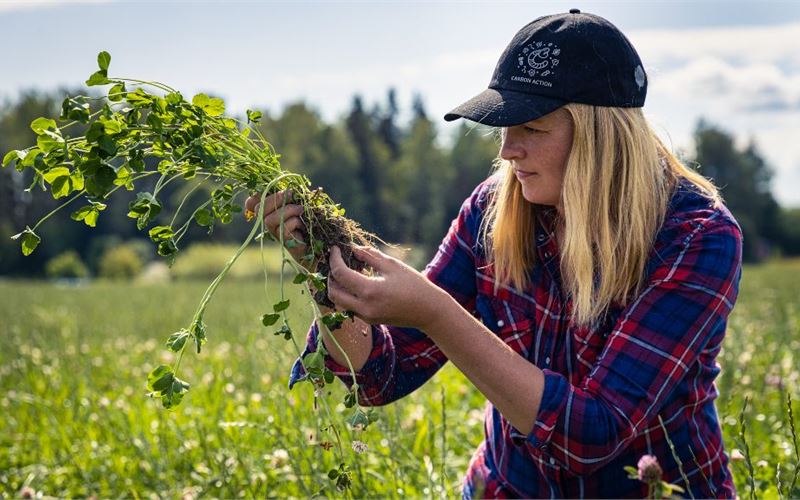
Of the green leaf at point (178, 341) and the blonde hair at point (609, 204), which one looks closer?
the green leaf at point (178, 341)

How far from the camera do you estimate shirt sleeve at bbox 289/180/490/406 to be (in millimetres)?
2049

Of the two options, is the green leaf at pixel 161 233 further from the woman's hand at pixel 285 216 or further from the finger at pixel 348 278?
the finger at pixel 348 278

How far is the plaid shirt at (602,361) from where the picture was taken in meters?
1.74

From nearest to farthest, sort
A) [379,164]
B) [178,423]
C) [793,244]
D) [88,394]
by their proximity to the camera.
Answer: [178,423] → [88,394] → [379,164] → [793,244]

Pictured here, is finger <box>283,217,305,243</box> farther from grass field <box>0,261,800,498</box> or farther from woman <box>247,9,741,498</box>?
grass field <box>0,261,800,498</box>

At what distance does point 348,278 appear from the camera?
1.63 metres

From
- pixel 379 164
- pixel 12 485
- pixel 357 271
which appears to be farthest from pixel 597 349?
pixel 379 164

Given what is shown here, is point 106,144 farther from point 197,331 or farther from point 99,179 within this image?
point 197,331

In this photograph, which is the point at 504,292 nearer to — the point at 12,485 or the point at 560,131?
the point at 560,131

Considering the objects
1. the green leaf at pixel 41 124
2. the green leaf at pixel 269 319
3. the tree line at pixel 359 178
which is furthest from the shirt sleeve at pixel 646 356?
the tree line at pixel 359 178

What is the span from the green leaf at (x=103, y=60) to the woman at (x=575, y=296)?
414mm

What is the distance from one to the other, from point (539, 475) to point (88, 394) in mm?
2714

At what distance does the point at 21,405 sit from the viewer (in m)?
4.15

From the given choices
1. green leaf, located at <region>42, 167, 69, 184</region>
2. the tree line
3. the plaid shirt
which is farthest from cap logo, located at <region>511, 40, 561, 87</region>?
the tree line
